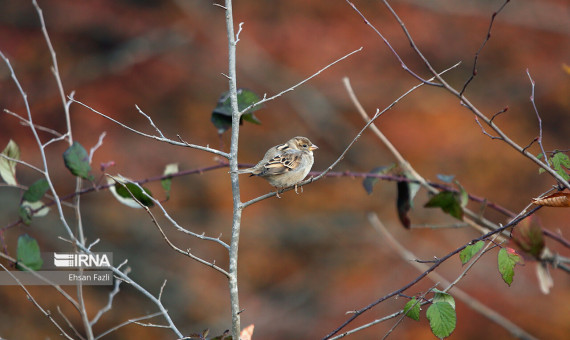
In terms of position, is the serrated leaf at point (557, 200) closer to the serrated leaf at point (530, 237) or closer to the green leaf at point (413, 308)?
the serrated leaf at point (530, 237)

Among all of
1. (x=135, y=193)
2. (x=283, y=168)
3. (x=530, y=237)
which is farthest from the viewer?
(x=283, y=168)

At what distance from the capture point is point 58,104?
8742mm

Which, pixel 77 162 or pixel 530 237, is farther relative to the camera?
pixel 77 162

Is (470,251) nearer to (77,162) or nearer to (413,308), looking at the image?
(413,308)

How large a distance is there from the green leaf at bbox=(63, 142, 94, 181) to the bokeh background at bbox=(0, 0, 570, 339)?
231 inches

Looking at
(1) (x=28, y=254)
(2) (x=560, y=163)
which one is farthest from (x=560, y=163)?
(1) (x=28, y=254)

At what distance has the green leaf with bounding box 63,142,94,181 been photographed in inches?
108

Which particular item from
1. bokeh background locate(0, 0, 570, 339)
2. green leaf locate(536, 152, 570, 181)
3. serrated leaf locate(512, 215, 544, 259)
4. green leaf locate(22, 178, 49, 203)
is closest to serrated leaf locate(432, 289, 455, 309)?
serrated leaf locate(512, 215, 544, 259)

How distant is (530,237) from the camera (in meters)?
1.67

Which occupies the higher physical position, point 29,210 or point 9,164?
point 9,164

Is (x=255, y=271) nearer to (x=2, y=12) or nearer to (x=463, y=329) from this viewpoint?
(x=463, y=329)

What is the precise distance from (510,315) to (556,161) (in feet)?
→ 23.0

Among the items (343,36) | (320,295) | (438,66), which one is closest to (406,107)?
(438,66)

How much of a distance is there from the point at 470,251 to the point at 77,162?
184cm
